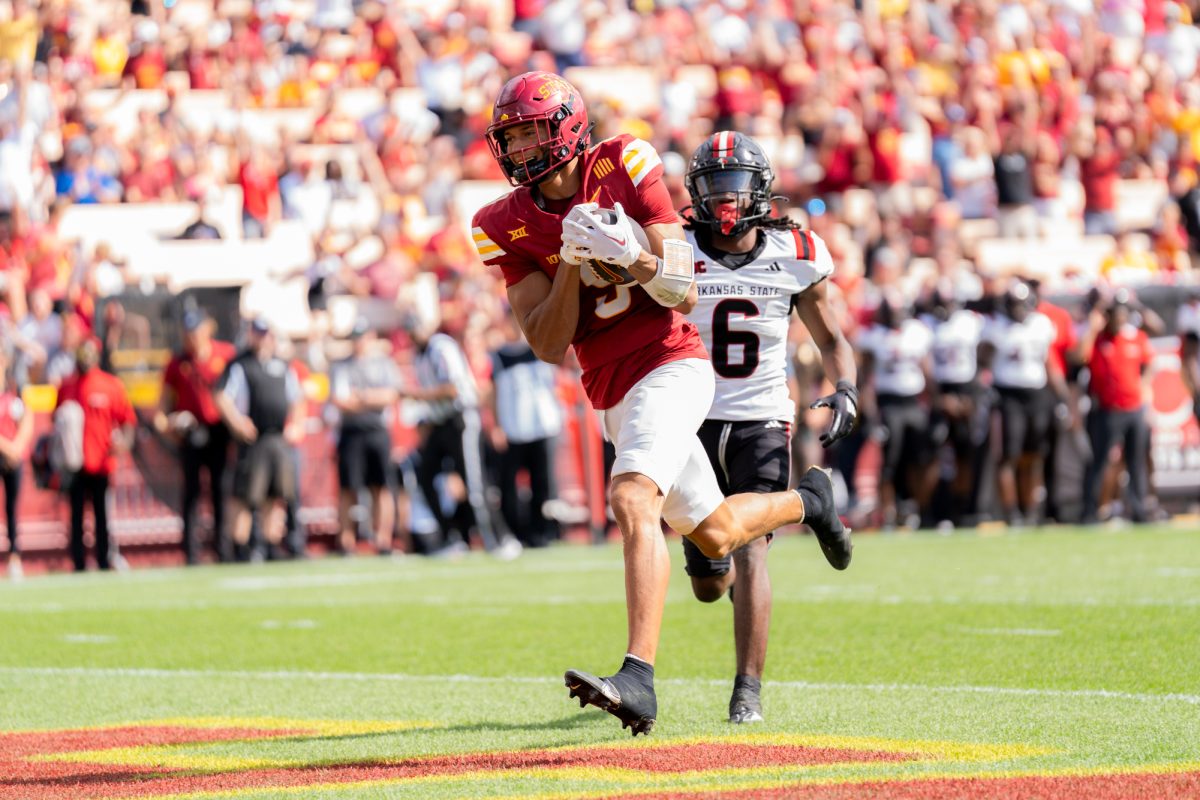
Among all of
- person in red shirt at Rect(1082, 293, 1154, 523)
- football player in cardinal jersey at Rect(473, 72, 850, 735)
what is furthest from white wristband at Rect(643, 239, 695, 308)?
person in red shirt at Rect(1082, 293, 1154, 523)

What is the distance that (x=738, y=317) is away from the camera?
22.4 ft

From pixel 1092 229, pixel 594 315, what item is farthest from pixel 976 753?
pixel 1092 229

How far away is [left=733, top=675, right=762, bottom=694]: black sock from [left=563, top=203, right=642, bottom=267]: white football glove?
5.11 feet

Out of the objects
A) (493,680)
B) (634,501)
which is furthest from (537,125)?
(493,680)

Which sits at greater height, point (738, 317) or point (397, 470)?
point (738, 317)

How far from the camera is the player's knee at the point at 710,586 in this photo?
6.54 metres

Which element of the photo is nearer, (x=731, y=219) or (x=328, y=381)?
(x=731, y=219)

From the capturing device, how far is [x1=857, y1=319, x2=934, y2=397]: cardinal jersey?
54.3 ft

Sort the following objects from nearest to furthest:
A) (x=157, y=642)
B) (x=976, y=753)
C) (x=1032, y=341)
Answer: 1. (x=976, y=753)
2. (x=157, y=642)
3. (x=1032, y=341)

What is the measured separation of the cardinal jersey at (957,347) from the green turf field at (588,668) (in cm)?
387

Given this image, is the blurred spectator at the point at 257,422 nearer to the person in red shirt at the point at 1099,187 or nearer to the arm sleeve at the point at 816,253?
the arm sleeve at the point at 816,253

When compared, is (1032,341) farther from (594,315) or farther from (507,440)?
(594,315)

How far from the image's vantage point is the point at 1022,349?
53.0 feet

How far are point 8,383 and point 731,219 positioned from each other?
981 cm
